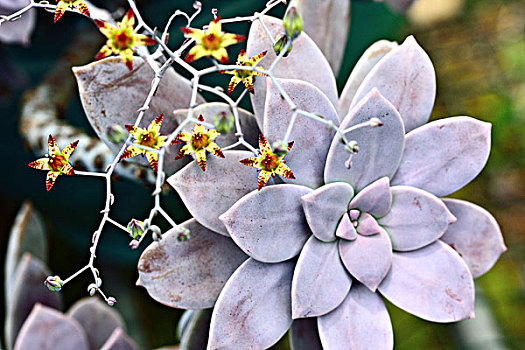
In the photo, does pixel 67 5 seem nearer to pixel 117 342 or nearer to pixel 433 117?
pixel 117 342

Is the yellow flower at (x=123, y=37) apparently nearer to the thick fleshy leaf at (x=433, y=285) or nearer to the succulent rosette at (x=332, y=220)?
the succulent rosette at (x=332, y=220)

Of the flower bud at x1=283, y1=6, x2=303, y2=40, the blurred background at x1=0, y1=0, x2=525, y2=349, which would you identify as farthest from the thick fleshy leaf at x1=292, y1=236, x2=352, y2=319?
the blurred background at x1=0, y1=0, x2=525, y2=349

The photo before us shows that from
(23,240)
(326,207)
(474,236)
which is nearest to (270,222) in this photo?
(326,207)

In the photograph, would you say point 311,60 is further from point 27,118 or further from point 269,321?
point 27,118

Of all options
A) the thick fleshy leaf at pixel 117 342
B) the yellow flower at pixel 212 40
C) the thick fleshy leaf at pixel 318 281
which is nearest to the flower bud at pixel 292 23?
the yellow flower at pixel 212 40

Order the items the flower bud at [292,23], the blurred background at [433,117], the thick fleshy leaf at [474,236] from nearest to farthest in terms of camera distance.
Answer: the flower bud at [292,23]
the thick fleshy leaf at [474,236]
the blurred background at [433,117]

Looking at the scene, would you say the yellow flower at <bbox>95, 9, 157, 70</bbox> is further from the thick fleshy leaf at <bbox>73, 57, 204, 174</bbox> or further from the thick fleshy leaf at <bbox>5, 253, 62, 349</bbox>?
the thick fleshy leaf at <bbox>5, 253, 62, 349</bbox>
